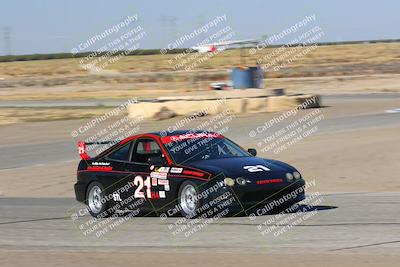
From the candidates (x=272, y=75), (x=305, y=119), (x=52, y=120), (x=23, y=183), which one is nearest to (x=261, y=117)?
(x=305, y=119)

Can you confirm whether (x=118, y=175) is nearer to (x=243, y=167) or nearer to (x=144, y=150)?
(x=144, y=150)

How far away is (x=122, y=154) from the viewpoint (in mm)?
12602

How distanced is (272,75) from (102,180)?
2792 inches

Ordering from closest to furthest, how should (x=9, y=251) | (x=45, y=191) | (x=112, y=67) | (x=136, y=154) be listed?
(x=9, y=251)
(x=136, y=154)
(x=45, y=191)
(x=112, y=67)

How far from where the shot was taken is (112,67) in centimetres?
12219

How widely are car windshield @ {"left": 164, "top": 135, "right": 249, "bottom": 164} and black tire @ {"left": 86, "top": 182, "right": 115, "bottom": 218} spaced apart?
1.36 metres

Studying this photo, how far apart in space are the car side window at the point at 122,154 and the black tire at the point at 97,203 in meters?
0.48

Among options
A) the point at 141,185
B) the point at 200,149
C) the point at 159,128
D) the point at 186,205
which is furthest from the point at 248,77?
the point at 186,205

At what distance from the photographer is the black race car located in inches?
441

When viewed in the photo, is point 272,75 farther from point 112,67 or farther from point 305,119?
point 305,119

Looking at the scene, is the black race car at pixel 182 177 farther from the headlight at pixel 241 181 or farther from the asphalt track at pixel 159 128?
the asphalt track at pixel 159 128

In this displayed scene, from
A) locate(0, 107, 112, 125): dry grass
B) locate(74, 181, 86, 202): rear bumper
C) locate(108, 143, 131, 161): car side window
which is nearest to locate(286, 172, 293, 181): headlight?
locate(108, 143, 131, 161): car side window

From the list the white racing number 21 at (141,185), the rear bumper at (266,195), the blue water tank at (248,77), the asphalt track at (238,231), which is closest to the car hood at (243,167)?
the rear bumper at (266,195)

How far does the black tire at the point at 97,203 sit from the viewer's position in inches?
496
